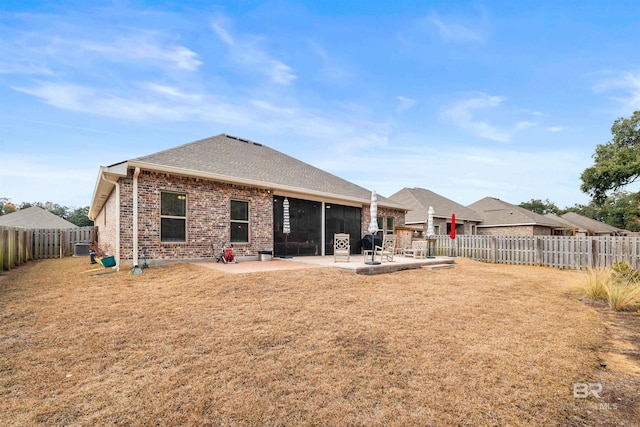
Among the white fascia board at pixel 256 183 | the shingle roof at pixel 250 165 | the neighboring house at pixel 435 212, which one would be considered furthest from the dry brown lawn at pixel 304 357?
the neighboring house at pixel 435 212

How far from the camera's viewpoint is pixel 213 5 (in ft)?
30.2

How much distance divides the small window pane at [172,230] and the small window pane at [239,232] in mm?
1780

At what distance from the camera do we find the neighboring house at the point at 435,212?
24453mm

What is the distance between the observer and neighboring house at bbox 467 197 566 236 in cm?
2514

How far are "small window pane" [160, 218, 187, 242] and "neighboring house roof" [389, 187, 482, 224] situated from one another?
62.9 feet

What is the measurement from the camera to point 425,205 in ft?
84.0

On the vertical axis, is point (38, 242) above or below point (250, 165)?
below

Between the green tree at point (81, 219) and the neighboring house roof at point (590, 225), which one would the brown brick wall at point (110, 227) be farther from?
the neighboring house roof at point (590, 225)

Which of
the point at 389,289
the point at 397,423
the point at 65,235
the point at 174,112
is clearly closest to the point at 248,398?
the point at 397,423

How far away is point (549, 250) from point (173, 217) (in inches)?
641

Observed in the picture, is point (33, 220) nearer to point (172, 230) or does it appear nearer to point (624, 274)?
point (172, 230)

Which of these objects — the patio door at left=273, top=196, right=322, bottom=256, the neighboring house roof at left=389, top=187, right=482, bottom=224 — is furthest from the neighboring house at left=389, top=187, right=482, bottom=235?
the patio door at left=273, top=196, right=322, bottom=256

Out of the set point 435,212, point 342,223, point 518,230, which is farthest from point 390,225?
point 518,230

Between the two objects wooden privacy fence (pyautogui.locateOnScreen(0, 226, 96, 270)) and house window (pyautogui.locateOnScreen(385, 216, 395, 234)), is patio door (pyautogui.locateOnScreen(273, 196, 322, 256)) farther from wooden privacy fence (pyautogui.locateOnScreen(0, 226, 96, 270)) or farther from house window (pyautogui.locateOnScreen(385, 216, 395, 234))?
wooden privacy fence (pyautogui.locateOnScreen(0, 226, 96, 270))
